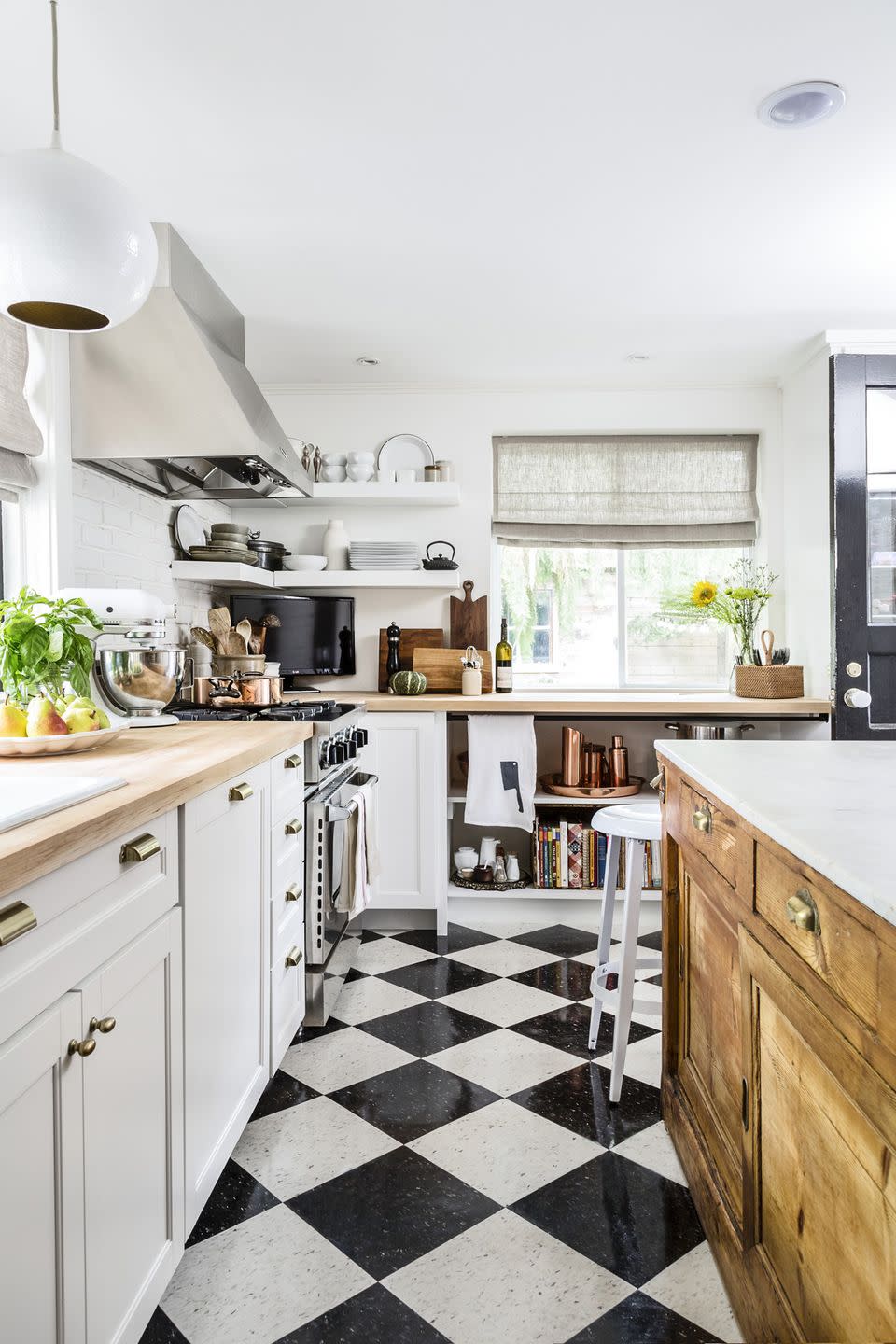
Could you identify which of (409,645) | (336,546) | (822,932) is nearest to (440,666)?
(409,645)

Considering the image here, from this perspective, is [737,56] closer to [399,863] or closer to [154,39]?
[154,39]

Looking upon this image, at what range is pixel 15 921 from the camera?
3.04 feet

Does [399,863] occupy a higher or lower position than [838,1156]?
lower

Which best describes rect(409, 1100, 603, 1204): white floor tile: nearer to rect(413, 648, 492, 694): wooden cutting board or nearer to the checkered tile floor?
the checkered tile floor

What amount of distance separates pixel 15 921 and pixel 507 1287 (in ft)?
3.83

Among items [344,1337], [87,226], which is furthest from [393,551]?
[344,1337]

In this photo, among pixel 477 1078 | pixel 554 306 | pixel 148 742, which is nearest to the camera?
pixel 148 742

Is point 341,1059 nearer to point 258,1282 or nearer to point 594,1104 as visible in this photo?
point 594,1104

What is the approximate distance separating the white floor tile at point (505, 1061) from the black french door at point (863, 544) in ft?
5.89

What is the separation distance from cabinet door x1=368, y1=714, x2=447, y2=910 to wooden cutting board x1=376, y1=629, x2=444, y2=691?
624mm

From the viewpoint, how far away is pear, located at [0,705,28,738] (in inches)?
70.6

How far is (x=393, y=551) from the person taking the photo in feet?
12.8

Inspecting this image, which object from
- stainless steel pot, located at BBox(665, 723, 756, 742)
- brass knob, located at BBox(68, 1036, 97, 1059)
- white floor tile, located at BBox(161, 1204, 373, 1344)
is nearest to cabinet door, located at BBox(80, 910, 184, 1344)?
brass knob, located at BBox(68, 1036, 97, 1059)

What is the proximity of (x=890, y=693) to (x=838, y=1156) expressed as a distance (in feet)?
9.23
